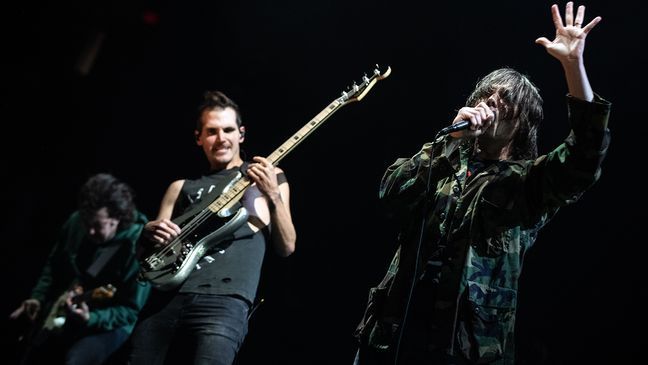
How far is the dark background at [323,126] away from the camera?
322 cm

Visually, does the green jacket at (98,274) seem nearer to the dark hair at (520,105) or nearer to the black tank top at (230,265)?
the black tank top at (230,265)

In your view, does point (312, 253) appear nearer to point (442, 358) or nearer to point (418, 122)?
point (418, 122)

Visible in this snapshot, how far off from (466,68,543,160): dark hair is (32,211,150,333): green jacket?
8.44 ft

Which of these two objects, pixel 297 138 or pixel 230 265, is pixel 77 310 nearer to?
pixel 230 265

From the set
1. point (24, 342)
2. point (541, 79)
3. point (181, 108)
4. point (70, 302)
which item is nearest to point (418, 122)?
point (541, 79)

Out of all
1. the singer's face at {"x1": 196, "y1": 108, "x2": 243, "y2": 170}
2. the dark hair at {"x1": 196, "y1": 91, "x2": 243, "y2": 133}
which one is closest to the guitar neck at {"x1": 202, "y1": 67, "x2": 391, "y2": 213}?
the singer's face at {"x1": 196, "y1": 108, "x2": 243, "y2": 170}

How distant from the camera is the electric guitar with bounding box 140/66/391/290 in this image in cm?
256

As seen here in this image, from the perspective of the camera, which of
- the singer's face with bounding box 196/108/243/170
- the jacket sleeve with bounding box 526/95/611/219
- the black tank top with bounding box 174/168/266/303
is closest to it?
the jacket sleeve with bounding box 526/95/611/219

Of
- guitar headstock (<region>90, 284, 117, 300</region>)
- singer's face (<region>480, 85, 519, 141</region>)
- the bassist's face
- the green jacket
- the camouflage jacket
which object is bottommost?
the camouflage jacket

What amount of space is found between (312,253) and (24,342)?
6.71 feet

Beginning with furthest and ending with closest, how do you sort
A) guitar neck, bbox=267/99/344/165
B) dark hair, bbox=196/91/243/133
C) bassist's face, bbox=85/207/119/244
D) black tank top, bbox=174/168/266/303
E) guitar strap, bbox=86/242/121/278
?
bassist's face, bbox=85/207/119/244
guitar strap, bbox=86/242/121/278
dark hair, bbox=196/91/243/133
guitar neck, bbox=267/99/344/165
black tank top, bbox=174/168/266/303

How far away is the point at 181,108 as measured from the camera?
14.7 ft

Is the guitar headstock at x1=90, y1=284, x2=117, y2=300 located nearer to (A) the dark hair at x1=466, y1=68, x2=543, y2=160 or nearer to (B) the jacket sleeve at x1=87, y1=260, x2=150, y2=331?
(B) the jacket sleeve at x1=87, y1=260, x2=150, y2=331

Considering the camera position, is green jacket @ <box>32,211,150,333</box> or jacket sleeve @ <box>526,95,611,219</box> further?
green jacket @ <box>32,211,150,333</box>
